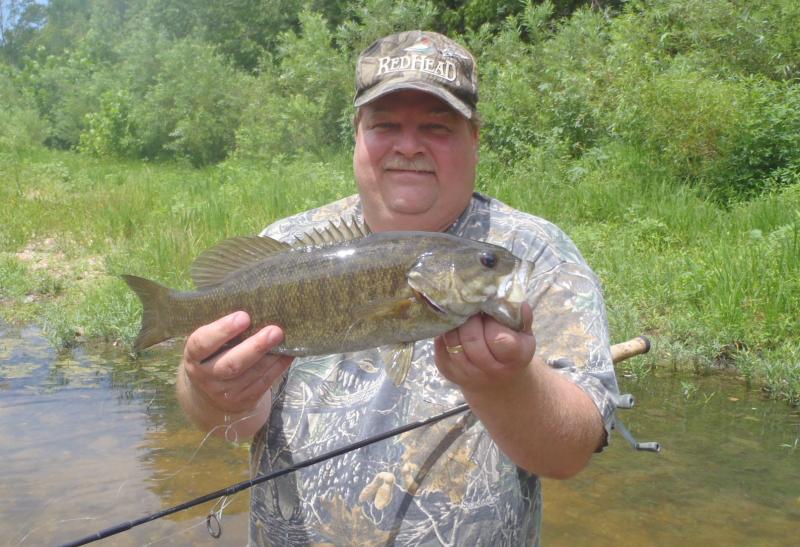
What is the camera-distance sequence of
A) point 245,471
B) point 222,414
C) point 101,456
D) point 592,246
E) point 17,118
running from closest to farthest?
point 222,414 < point 245,471 < point 101,456 < point 592,246 < point 17,118

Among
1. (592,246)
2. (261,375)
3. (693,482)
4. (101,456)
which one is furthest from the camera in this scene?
(592,246)

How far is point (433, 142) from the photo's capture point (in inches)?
105

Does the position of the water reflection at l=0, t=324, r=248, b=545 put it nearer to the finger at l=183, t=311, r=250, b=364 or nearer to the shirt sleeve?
the finger at l=183, t=311, r=250, b=364

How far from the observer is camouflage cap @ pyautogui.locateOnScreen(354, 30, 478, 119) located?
2.59 m

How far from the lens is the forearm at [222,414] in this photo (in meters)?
2.42

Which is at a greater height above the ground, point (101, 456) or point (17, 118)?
point (17, 118)

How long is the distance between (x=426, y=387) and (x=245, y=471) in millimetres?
2869

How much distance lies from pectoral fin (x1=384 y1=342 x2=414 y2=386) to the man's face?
2.43ft

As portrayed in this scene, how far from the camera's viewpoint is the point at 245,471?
4.96 meters

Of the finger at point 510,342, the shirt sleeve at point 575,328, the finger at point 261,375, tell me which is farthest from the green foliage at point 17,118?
the finger at point 510,342

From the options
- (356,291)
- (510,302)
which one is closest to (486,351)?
(510,302)

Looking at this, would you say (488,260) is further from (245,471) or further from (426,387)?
(245,471)

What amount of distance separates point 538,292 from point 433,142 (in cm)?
66

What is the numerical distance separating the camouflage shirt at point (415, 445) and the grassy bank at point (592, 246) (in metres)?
3.83
